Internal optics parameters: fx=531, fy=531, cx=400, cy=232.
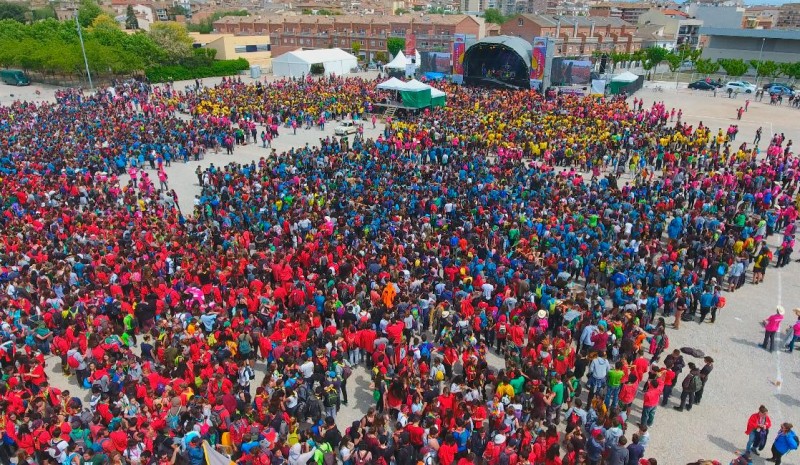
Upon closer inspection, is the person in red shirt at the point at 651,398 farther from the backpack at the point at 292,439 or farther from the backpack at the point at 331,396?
the backpack at the point at 292,439

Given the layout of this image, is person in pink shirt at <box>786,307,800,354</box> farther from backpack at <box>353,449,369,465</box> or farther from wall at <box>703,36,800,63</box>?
wall at <box>703,36,800,63</box>

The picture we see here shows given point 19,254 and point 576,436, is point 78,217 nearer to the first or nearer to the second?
point 19,254

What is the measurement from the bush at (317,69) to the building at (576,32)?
25.8 m

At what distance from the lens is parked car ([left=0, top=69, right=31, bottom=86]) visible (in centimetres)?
4656

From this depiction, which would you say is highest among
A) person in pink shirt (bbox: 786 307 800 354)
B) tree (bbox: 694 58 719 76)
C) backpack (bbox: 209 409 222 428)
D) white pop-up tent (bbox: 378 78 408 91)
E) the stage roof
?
the stage roof

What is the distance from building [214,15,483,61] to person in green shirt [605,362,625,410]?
60793 mm

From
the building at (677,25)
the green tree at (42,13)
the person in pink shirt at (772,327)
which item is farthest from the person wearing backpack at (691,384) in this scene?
the green tree at (42,13)

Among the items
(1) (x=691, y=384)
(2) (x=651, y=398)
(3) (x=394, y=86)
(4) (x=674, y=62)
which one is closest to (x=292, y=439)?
(2) (x=651, y=398)

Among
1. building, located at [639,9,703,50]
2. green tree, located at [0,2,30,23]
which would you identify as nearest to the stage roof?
building, located at [639,9,703,50]

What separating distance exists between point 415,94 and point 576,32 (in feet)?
139

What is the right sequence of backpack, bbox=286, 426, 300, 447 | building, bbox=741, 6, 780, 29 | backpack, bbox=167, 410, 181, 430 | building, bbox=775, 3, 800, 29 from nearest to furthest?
backpack, bbox=286, 426, 300, 447 → backpack, bbox=167, 410, 181, 430 → building, bbox=741, 6, 780, 29 → building, bbox=775, 3, 800, 29

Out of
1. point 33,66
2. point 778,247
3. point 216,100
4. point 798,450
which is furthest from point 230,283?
point 33,66

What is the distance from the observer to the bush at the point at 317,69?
177 ft

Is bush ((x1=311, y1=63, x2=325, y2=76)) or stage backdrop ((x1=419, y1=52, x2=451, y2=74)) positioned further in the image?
bush ((x1=311, y1=63, x2=325, y2=76))
